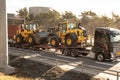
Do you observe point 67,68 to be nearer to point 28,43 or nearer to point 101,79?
point 101,79

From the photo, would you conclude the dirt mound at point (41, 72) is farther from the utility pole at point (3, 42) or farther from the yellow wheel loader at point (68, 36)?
the yellow wheel loader at point (68, 36)

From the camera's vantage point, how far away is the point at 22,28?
98.0ft

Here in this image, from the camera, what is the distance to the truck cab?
62.6 ft

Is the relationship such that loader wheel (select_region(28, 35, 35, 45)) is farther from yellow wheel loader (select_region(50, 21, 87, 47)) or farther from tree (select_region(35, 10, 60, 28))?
tree (select_region(35, 10, 60, 28))

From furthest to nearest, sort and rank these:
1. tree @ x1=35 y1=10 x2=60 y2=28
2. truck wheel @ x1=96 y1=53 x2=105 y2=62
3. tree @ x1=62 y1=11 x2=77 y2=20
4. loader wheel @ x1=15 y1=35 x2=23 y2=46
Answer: tree @ x1=35 y1=10 x2=60 y2=28
tree @ x1=62 y1=11 x2=77 y2=20
loader wheel @ x1=15 y1=35 x2=23 y2=46
truck wheel @ x1=96 y1=53 x2=105 y2=62

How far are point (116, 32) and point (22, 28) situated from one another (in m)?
13.4

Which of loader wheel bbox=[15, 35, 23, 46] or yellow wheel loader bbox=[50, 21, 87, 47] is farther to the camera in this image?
loader wheel bbox=[15, 35, 23, 46]

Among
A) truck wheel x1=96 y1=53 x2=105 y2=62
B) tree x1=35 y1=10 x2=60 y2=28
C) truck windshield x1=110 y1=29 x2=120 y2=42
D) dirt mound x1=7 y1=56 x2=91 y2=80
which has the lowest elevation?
dirt mound x1=7 y1=56 x2=91 y2=80

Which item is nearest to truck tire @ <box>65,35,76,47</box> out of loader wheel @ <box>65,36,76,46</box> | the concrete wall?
loader wheel @ <box>65,36,76,46</box>

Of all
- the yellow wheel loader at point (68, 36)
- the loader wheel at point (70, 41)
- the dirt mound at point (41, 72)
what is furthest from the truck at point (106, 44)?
the dirt mound at point (41, 72)

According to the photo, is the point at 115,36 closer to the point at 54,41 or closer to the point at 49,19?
the point at 54,41

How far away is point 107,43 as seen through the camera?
19.3 meters

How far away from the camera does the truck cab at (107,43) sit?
19094mm

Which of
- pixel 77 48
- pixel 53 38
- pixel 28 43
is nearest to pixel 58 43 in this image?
pixel 53 38
